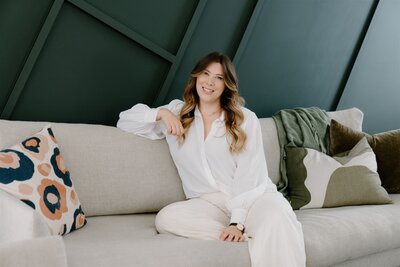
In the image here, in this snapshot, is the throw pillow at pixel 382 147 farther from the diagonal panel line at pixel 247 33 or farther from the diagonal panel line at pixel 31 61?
the diagonal panel line at pixel 31 61

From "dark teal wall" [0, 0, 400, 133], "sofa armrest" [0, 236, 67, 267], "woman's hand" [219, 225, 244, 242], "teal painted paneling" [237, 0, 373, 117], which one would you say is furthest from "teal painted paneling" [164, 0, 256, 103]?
"sofa armrest" [0, 236, 67, 267]

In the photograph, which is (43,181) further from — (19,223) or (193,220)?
(193,220)

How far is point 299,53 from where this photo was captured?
383 centimetres

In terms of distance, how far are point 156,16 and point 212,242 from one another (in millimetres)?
1451

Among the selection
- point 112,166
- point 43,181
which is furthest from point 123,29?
point 43,181

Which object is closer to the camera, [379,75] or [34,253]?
[34,253]

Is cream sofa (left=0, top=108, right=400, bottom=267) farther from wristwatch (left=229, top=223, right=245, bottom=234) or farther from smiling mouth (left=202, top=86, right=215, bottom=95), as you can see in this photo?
smiling mouth (left=202, top=86, right=215, bottom=95)

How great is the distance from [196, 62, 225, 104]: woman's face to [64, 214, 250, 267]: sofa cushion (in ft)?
2.08

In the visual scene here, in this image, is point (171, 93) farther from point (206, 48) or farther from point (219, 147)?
point (219, 147)

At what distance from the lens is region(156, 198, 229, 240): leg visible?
2127 millimetres

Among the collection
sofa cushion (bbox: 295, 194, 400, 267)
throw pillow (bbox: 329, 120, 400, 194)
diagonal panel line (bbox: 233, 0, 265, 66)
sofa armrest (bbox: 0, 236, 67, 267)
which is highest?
diagonal panel line (bbox: 233, 0, 265, 66)

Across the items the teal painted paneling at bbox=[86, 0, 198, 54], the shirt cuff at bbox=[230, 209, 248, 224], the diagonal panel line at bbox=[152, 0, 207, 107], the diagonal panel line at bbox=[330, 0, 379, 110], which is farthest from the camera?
the diagonal panel line at bbox=[330, 0, 379, 110]

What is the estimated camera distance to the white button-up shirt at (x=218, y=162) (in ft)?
7.68

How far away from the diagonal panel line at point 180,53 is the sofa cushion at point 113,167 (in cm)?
52
